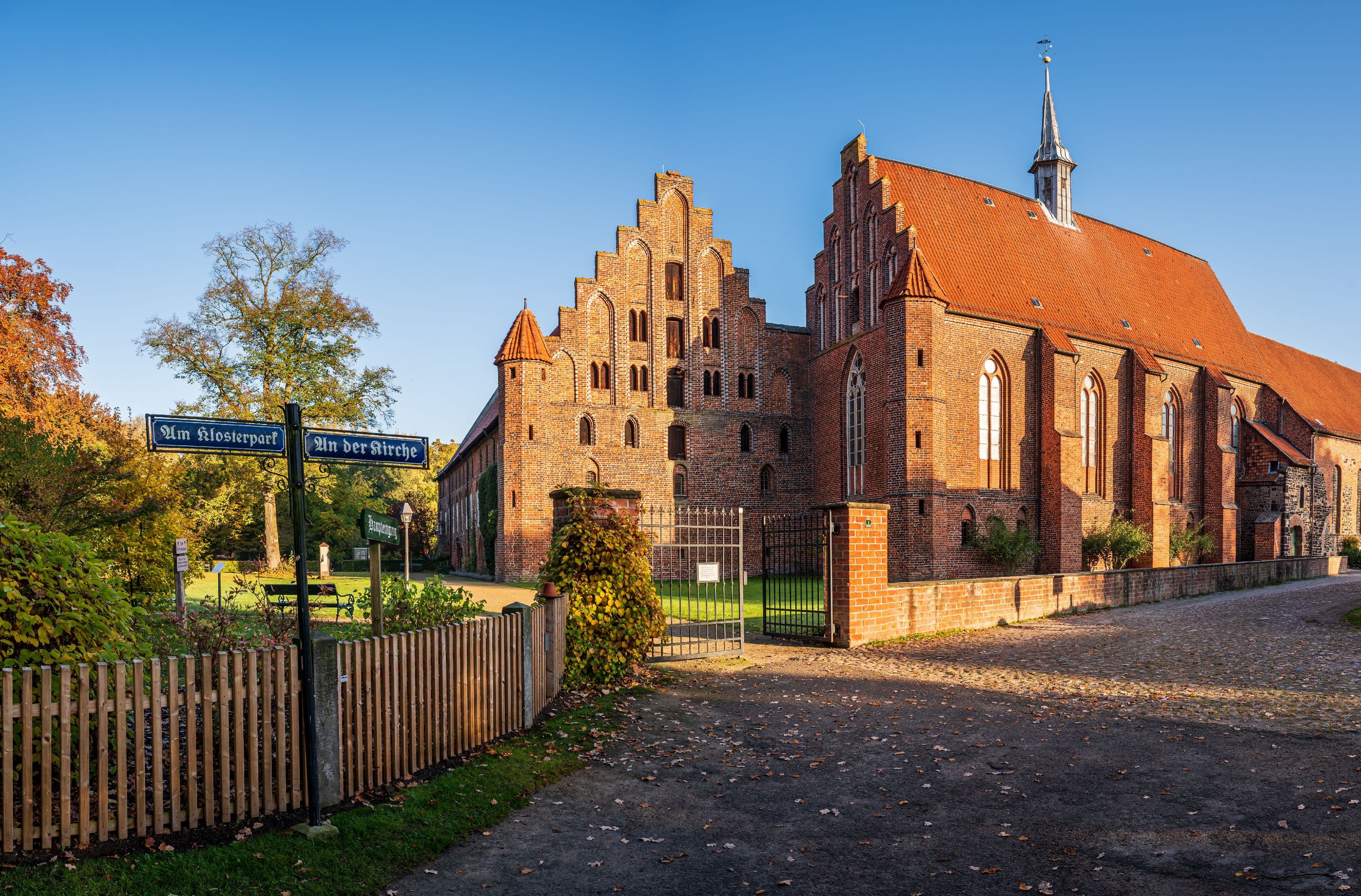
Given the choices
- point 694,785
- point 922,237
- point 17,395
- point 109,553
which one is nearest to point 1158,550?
point 922,237

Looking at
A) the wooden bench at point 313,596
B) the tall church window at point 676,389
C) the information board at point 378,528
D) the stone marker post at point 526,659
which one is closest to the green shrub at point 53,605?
the information board at point 378,528

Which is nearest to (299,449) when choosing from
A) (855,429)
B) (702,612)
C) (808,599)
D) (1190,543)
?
(808,599)

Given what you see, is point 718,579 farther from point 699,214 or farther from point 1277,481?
point 1277,481

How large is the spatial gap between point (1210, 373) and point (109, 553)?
132 ft

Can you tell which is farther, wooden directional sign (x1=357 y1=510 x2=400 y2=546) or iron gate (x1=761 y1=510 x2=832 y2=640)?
iron gate (x1=761 y1=510 x2=832 y2=640)

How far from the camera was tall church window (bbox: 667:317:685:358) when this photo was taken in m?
32.9

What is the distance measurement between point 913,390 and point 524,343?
13.6 m

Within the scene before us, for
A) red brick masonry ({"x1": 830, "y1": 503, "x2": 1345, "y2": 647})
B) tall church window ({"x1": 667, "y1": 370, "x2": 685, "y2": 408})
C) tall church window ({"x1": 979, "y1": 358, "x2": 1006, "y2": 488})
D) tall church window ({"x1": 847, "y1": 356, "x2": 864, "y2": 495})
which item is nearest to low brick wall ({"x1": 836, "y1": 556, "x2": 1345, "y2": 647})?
red brick masonry ({"x1": 830, "y1": 503, "x2": 1345, "y2": 647})

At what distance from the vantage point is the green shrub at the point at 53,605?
16.5ft

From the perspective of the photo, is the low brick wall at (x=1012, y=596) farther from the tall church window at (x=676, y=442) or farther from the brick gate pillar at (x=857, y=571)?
the tall church window at (x=676, y=442)

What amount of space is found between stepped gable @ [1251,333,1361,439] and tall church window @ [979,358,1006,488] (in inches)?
829

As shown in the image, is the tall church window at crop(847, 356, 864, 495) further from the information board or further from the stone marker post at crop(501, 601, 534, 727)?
the information board

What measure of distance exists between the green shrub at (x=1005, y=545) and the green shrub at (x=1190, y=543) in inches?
342

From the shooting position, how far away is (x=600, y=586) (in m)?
10.2
